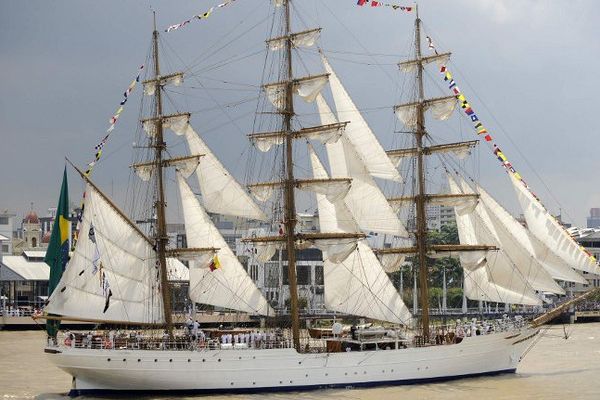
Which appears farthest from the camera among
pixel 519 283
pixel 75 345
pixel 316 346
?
pixel 519 283

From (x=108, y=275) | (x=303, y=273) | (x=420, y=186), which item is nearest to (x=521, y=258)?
(x=420, y=186)

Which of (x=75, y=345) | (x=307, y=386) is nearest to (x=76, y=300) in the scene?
(x=75, y=345)

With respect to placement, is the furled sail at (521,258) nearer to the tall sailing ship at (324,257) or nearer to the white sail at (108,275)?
the tall sailing ship at (324,257)

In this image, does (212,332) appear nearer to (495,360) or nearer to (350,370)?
(350,370)

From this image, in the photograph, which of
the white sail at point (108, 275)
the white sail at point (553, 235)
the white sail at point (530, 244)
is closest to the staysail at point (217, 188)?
the white sail at point (108, 275)

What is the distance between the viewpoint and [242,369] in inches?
1969

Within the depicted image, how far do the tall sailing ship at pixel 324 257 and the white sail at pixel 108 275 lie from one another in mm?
64

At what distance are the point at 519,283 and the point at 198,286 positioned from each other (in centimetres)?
1701

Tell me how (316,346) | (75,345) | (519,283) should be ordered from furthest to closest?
(519,283)
(316,346)
(75,345)

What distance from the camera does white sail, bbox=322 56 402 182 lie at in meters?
57.7

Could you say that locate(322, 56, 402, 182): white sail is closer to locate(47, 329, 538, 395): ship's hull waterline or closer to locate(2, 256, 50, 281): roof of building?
locate(47, 329, 538, 395): ship's hull waterline

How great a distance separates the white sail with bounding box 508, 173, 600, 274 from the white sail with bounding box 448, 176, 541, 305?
3062mm

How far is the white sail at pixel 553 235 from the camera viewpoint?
194 ft

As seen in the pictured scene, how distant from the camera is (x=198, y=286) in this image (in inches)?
2164
